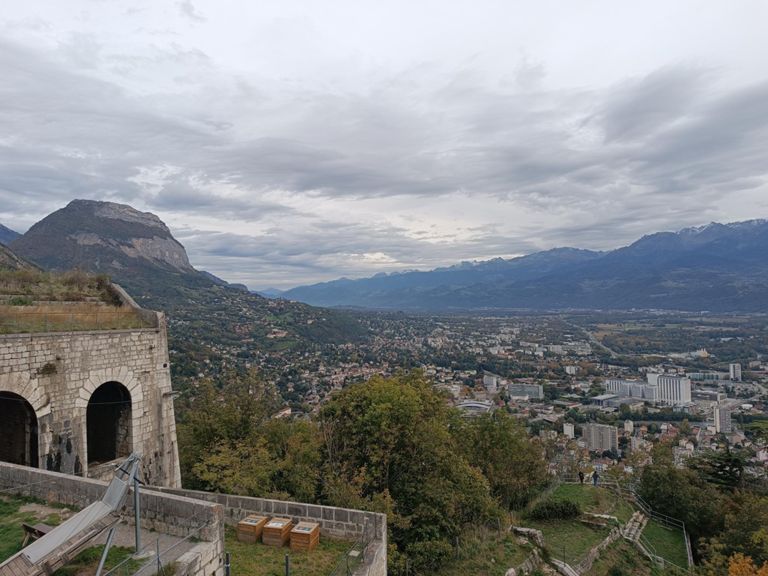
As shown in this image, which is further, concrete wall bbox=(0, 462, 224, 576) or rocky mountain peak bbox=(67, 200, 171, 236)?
rocky mountain peak bbox=(67, 200, 171, 236)

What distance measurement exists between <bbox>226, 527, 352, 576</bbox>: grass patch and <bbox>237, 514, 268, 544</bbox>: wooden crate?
0.09 m

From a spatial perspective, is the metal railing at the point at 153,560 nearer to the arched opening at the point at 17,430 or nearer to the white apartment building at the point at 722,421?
the arched opening at the point at 17,430

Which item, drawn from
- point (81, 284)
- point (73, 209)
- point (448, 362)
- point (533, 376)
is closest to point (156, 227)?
point (73, 209)

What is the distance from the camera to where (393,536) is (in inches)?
569

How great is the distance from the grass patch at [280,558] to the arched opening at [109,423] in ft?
18.2

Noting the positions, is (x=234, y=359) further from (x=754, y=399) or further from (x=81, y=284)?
(x=754, y=399)

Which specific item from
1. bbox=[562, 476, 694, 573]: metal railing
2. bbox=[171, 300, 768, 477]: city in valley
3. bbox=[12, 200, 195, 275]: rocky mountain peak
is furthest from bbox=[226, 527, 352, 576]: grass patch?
bbox=[12, 200, 195, 275]: rocky mountain peak

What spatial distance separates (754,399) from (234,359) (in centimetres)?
7300

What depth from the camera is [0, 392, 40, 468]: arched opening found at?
11.0m

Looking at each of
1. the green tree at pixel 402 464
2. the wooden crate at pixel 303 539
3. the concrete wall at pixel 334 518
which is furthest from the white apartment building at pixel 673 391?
the wooden crate at pixel 303 539

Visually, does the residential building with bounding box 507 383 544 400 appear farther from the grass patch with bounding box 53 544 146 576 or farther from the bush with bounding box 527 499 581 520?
the grass patch with bounding box 53 544 146 576

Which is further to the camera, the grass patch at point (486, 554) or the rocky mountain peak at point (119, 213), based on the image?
the rocky mountain peak at point (119, 213)

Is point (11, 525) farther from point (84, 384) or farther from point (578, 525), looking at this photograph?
point (578, 525)

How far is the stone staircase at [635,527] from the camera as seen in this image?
2023 centimetres
